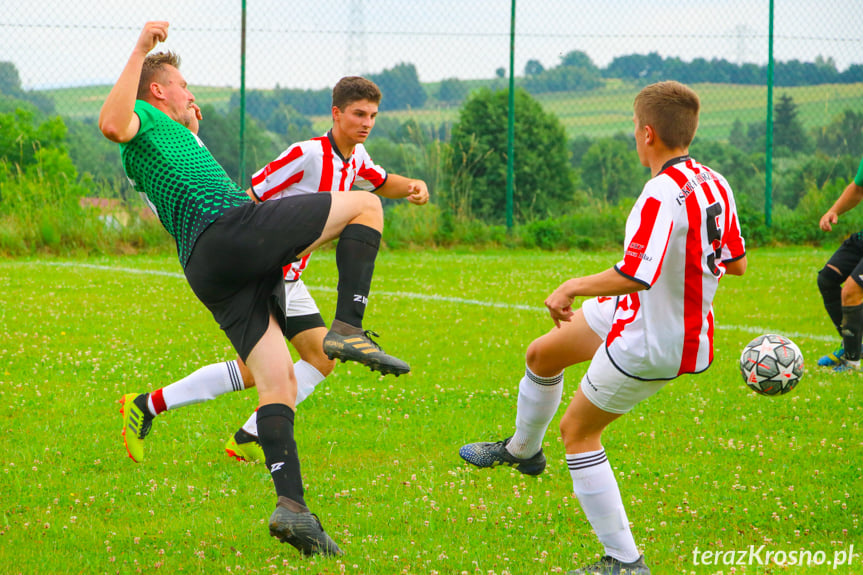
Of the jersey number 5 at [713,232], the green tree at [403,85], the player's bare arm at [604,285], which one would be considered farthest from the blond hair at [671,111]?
the green tree at [403,85]

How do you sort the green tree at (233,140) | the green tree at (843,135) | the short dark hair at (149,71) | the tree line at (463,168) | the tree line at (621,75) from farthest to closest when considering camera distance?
the green tree at (843,135)
the tree line at (621,75)
the green tree at (233,140)
the tree line at (463,168)
the short dark hair at (149,71)

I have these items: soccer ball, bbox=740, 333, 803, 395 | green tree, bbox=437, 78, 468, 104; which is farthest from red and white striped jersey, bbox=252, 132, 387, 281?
green tree, bbox=437, 78, 468, 104

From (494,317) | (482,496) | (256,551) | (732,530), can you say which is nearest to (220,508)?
(256,551)

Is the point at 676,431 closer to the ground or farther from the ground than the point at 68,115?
closer to the ground

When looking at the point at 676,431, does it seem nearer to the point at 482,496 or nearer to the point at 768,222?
the point at 482,496

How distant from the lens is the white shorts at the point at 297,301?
5.34 metres

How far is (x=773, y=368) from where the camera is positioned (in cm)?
498

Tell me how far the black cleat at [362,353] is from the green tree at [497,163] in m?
13.7

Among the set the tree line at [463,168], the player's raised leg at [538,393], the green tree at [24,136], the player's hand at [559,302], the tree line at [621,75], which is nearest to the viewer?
the player's hand at [559,302]

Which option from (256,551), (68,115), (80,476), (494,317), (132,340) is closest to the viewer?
(256,551)

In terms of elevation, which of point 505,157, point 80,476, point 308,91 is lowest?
point 80,476

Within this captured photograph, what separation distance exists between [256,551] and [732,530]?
2.27 meters

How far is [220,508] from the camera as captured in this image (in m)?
4.50

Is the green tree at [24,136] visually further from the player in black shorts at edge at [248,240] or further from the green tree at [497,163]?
the player in black shorts at edge at [248,240]
